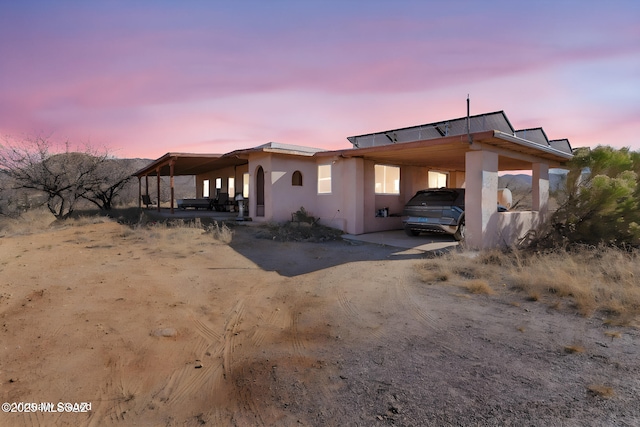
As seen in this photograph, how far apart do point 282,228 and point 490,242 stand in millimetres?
6725

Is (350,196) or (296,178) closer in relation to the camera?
(350,196)

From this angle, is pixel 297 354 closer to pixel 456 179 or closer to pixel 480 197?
pixel 480 197

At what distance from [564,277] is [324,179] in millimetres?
9894

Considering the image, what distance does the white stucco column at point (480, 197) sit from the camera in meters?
9.34

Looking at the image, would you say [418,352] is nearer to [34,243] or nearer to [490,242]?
[490,242]

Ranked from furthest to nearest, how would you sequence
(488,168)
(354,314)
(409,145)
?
(409,145)
(488,168)
(354,314)

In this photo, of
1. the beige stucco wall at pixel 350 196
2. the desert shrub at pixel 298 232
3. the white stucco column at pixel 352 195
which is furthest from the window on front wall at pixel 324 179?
the desert shrub at pixel 298 232

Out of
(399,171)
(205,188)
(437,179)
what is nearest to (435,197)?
(399,171)

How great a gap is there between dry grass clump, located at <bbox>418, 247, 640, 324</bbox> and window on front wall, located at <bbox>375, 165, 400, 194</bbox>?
20.6 feet

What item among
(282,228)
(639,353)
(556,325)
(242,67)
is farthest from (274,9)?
(639,353)

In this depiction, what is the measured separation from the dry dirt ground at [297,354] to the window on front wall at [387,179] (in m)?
7.89

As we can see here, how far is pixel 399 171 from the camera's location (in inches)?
595

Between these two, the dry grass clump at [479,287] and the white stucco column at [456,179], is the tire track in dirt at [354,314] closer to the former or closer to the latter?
the dry grass clump at [479,287]

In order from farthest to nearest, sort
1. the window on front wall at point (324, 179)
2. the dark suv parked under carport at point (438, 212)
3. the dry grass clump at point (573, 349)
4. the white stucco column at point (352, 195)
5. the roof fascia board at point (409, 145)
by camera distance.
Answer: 1. the window on front wall at point (324, 179)
2. the white stucco column at point (352, 195)
3. the dark suv parked under carport at point (438, 212)
4. the roof fascia board at point (409, 145)
5. the dry grass clump at point (573, 349)
